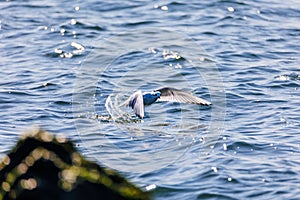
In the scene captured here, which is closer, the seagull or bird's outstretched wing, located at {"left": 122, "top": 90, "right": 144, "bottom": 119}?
bird's outstretched wing, located at {"left": 122, "top": 90, "right": 144, "bottom": 119}

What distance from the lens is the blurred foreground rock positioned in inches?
168

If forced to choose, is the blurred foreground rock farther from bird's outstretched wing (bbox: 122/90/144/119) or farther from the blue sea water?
bird's outstretched wing (bbox: 122/90/144/119)

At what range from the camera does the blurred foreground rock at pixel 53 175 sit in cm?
427

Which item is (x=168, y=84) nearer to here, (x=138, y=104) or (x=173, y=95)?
(x=173, y=95)

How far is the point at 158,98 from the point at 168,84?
7.86 feet

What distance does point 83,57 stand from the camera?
1494 cm

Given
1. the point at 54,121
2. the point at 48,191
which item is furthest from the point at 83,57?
the point at 48,191

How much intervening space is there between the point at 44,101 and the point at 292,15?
251 inches

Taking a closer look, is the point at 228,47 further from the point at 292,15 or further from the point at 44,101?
the point at 44,101

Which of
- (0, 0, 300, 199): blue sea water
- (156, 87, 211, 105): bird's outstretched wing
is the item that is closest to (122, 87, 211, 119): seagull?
(156, 87, 211, 105): bird's outstretched wing

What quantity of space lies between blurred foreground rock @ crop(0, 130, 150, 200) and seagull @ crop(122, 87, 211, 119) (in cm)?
605

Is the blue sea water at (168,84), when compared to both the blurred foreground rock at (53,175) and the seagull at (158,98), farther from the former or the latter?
the blurred foreground rock at (53,175)

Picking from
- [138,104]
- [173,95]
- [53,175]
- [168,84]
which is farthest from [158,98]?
[53,175]

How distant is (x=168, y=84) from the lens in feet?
45.4
